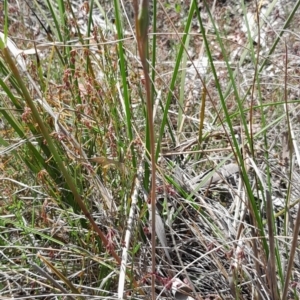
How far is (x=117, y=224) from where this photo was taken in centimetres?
110

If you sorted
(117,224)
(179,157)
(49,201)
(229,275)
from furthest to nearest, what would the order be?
(179,157) → (49,201) → (117,224) → (229,275)

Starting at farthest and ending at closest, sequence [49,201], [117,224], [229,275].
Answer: [49,201] < [117,224] < [229,275]

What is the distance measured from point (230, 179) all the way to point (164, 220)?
9.3 inches

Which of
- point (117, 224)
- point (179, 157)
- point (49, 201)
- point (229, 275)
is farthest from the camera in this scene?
point (179, 157)

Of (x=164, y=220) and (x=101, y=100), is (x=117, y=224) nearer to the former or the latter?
(x=164, y=220)

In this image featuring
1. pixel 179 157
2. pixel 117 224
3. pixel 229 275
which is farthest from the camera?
pixel 179 157

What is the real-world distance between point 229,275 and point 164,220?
0.22 m

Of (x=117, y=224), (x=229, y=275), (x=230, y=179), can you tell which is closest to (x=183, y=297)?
(x=229, y=275)

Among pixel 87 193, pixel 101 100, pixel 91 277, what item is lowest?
pixel 91 277

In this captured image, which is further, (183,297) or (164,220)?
(164,220)

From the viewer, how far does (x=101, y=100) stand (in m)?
1.11

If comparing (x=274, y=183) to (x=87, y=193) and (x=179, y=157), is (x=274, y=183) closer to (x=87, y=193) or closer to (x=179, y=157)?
(x=179, y=157)

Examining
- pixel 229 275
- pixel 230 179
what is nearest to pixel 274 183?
pixel 230 179

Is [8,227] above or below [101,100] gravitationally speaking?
below
